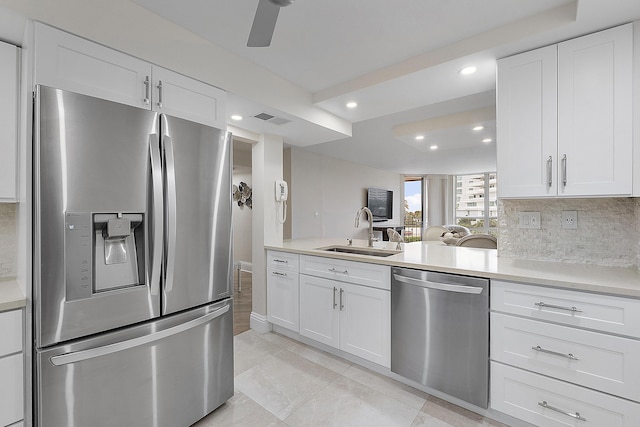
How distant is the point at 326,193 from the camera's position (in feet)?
19.3

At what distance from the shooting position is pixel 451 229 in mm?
6605

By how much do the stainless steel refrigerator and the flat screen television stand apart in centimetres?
578

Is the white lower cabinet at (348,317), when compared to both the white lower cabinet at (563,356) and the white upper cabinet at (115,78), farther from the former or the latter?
the white upper cabinet at (115,78)

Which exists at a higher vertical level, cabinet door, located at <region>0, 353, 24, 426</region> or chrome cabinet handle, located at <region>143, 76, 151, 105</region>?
chrome cabinet handle, located at <region>143, 76, 151, 105</region>

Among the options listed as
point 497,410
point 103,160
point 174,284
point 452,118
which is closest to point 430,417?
point 497,410

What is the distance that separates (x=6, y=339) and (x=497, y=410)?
8.15 feet

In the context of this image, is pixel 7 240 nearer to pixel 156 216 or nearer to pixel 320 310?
pixel 156 216

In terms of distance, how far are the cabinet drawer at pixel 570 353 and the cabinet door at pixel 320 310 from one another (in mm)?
1170

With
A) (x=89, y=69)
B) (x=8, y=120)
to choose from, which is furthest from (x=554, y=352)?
(x=8, y=120)

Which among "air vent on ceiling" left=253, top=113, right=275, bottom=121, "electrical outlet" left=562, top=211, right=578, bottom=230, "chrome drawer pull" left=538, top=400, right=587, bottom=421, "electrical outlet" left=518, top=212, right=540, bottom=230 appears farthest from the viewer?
"air vent on ceiling" left=253, top=113, right=275, bottom=121

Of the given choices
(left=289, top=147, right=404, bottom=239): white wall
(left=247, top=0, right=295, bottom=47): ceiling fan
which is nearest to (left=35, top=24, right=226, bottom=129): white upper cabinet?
(left=247, top=0, right=295, bottom=47): ceiling fan

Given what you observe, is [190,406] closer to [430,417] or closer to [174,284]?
[174,284]

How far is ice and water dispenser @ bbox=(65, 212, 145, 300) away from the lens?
125 centimetres

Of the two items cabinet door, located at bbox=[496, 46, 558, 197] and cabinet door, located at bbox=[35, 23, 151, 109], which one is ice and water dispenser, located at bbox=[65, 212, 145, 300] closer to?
cabinet door, located at bbox=[35, 23, 151, 109]
